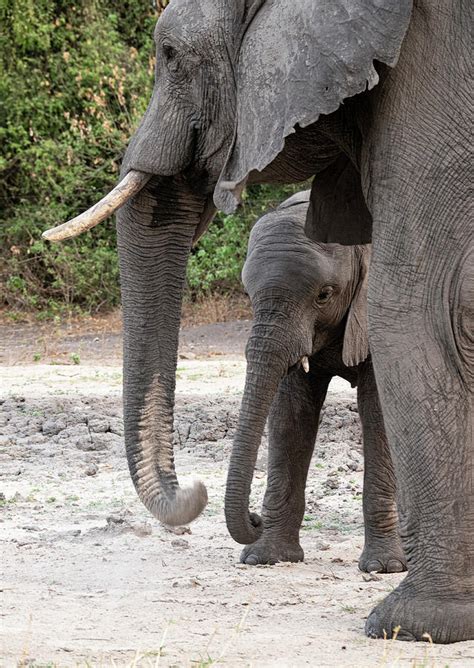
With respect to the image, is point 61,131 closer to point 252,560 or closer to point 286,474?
point 286,474

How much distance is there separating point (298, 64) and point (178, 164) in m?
0.87

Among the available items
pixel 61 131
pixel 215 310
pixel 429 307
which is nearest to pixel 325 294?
pixel 429 307

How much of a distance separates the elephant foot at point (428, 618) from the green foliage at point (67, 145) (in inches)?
594

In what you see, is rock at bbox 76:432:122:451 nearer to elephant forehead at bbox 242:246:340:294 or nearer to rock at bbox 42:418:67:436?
rock at bbox 42:418:67:436

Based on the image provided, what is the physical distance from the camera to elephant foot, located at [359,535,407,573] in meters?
6.45

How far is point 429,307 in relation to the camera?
15.1 ft

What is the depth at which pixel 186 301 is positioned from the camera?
66.6 ft

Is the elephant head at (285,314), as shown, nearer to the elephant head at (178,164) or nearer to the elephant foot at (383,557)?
the elephant head at (178,164)

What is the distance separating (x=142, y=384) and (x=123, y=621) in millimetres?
915

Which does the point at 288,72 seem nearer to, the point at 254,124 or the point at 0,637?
the point at 254,124

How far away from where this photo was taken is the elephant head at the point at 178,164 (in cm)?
480

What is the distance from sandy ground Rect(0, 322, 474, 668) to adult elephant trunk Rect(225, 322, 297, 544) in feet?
0.99

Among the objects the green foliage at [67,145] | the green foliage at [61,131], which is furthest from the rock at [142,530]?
the green foliage at [61,131]

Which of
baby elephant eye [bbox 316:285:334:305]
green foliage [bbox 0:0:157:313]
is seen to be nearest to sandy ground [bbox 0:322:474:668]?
baby elephant eye [bbox 316:285:334:305]
